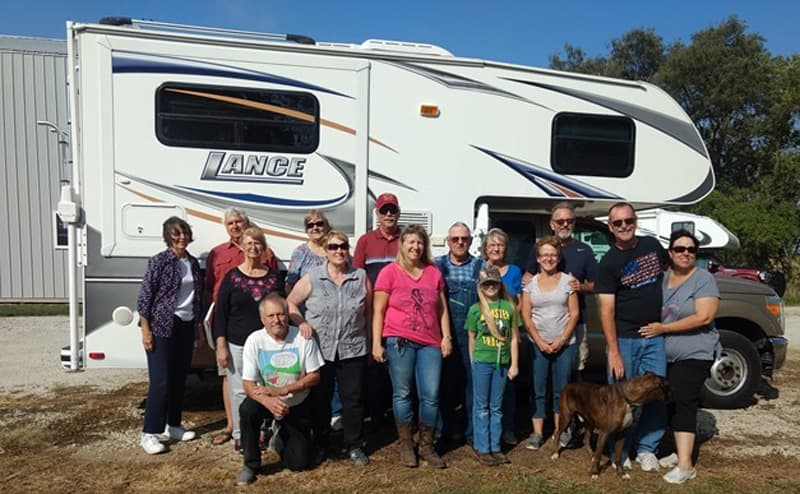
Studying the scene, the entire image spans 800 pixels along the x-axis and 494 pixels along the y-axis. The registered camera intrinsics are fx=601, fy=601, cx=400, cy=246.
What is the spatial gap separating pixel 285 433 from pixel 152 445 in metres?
1.11

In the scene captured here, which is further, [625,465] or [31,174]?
[31,174]

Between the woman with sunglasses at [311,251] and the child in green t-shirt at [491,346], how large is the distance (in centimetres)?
121

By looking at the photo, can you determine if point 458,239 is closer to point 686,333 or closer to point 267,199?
point 686,333

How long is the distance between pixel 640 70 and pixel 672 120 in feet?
95.9

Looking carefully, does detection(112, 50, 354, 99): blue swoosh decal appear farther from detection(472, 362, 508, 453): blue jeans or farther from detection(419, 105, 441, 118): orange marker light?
detection(472, 362, 508, 453): blue jeans

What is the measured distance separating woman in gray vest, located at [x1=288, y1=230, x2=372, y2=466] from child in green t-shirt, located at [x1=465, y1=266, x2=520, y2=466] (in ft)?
2.45

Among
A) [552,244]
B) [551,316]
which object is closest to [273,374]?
[551,316]

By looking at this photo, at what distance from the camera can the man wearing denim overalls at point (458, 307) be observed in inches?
165

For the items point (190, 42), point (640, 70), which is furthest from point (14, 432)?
point (640, 70)

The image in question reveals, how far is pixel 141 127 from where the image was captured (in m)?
4.74

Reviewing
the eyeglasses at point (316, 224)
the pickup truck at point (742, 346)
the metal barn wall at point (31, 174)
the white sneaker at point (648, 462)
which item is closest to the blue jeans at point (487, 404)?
the white sneaker at point (648, 462)

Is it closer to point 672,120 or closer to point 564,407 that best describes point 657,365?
point 564,407

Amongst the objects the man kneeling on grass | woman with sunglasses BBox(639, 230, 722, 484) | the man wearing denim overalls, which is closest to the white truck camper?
the man wearing denim overalls

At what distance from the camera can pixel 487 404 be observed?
4.17m
